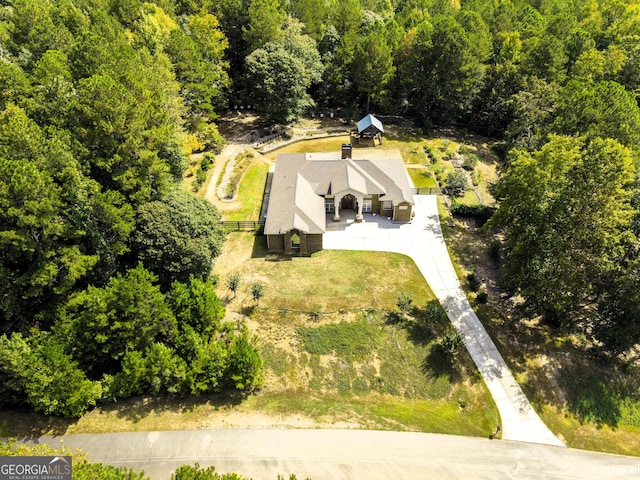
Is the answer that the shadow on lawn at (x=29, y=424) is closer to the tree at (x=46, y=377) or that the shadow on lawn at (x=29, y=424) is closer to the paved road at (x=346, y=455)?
the tree at (x=46, y=377)

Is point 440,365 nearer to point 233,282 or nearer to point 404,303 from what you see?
point 404,303

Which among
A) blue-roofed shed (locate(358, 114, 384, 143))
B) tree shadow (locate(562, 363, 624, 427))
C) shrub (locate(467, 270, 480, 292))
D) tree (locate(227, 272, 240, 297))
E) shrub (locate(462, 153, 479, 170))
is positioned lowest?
tree shadow (locate(562, 363, 624, 427))

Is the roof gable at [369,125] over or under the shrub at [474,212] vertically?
over

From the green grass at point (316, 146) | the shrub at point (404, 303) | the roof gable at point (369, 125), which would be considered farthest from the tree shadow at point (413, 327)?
the roof gable at point (369, 125)

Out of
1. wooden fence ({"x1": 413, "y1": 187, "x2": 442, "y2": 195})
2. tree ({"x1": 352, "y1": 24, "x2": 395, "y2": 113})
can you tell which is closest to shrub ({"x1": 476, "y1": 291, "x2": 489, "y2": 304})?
wooden fence ({"x1": 413, "y1": 187, "x2": 442, "y2": 195})

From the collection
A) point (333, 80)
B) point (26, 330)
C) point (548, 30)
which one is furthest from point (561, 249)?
point (548, 30)

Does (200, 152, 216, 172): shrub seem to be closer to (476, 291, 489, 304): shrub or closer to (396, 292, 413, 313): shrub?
(396, 292, 413, 313): shrub

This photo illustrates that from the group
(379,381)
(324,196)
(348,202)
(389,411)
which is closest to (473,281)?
(379,381)
